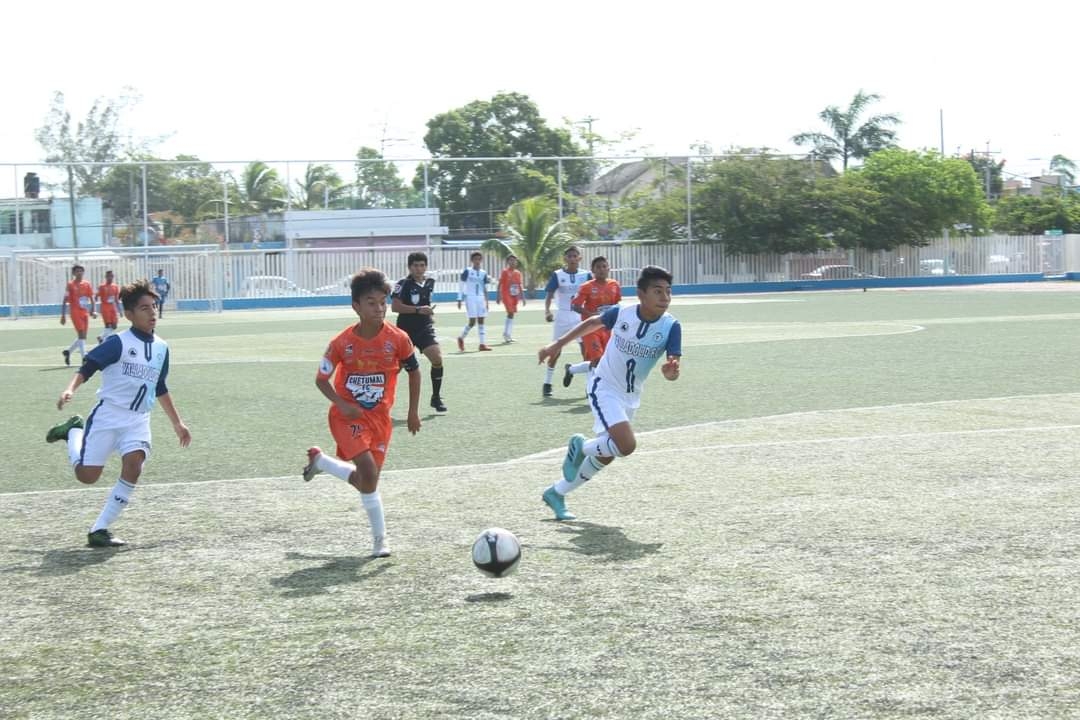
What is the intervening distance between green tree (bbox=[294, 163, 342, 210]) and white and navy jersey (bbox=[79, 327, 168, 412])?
173ft

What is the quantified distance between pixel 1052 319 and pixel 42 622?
29.2 m

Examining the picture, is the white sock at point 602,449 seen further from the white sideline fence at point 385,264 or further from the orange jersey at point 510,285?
the white sideline fence at point 385,264

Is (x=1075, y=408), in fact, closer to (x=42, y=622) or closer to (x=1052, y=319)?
(x=42, y=622)

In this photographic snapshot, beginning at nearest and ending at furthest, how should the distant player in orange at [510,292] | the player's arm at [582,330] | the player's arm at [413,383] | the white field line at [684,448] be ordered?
the player's arm at [413,383] < the player's arm at [582,330] < the white field line at [684,448] < the distant player in orange at [510,292]

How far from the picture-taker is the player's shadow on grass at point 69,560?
730 centimetres

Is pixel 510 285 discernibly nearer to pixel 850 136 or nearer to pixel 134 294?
pixel 134 294

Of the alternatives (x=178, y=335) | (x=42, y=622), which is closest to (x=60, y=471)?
(x=42, y=622)

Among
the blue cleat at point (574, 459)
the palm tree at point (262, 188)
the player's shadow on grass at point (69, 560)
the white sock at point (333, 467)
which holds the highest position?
the palm tree at point (262, 188)

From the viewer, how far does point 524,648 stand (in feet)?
18.1

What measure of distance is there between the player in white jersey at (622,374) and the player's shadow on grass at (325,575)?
1658 millimetres

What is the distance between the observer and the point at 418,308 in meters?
16.0

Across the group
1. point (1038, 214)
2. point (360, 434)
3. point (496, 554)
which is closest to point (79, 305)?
point (360, 434)

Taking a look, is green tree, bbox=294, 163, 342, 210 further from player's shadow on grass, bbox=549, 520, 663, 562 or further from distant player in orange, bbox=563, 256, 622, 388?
player's shadow on grass, bbox=549, 520, 663, 562

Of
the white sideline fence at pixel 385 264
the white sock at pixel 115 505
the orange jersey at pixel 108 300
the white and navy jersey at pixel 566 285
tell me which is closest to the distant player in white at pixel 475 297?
the orange jersey at pixel 108 300
